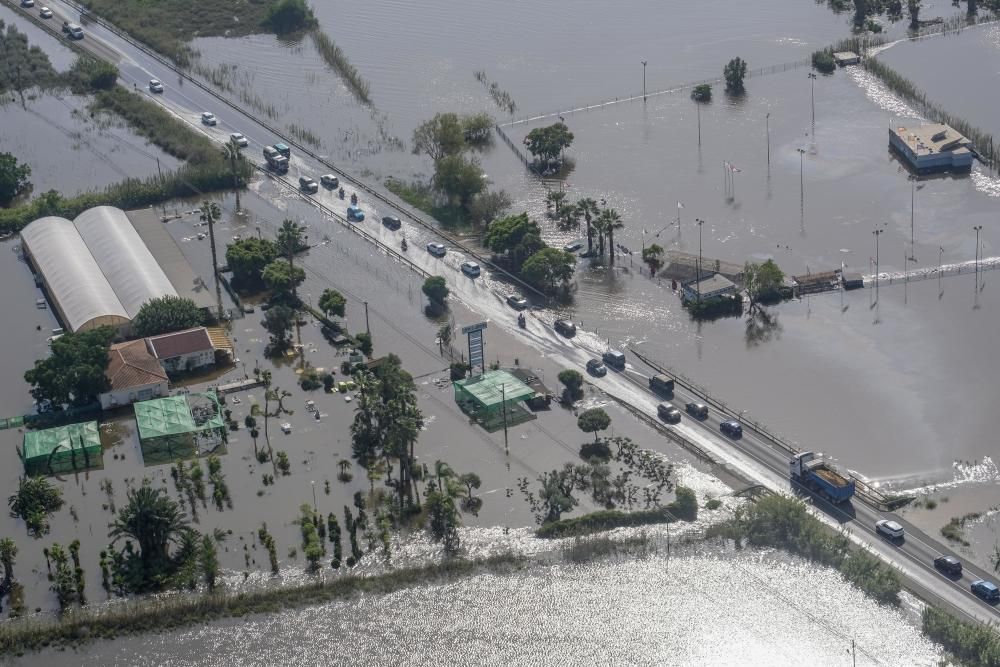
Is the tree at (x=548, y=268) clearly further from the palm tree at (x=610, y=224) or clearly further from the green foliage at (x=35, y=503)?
the green foliage at (x=35, y=503)

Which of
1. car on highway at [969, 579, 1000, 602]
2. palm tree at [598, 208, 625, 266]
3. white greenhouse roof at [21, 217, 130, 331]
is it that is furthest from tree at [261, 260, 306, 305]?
car on highway at [969, 579, 1000, 602]

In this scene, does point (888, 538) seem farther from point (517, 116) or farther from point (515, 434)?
point (517, 116)

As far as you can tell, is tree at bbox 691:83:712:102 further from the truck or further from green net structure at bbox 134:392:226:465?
green net structure at bbox 134:392:226:465

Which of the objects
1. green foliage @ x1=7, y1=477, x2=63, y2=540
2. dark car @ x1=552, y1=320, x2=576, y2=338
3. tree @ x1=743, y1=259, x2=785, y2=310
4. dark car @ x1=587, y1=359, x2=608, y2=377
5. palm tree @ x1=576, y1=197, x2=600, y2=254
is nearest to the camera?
green foliage @ x1=7, y1=477, x2=63, y2=540

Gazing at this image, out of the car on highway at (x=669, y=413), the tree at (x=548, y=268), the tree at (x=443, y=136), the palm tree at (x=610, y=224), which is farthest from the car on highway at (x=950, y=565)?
the tree at (x=443, y=136)

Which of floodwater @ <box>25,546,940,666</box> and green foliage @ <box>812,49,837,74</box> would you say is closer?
floodwater @ <box>25,546,940,666</box>

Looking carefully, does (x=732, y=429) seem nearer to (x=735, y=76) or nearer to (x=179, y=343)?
(x=179, y=343)

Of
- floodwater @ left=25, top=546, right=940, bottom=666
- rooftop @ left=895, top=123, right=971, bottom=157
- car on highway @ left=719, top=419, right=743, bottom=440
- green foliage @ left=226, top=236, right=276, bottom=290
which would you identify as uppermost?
rooftop @ left=895, top=123, right=971, bottom=157

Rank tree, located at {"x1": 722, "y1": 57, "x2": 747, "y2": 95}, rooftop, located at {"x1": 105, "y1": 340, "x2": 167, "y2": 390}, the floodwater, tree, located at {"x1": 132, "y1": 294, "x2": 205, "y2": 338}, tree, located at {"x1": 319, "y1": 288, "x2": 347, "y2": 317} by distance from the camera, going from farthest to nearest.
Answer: tree, located at {"x1": 722, "y1": 57, "x2": 747, "y2": 95}
tree, located at {"x1": 319, "y1": 288, "x2": 347, "y2": 317}
tree, located at {"x1": 132, "y1": 294, "x2": 205, "y2": 338}
rooftop, located at {"x1": 105, "y1": 340, "x2": 167, "y2": 390}
the floodwater
